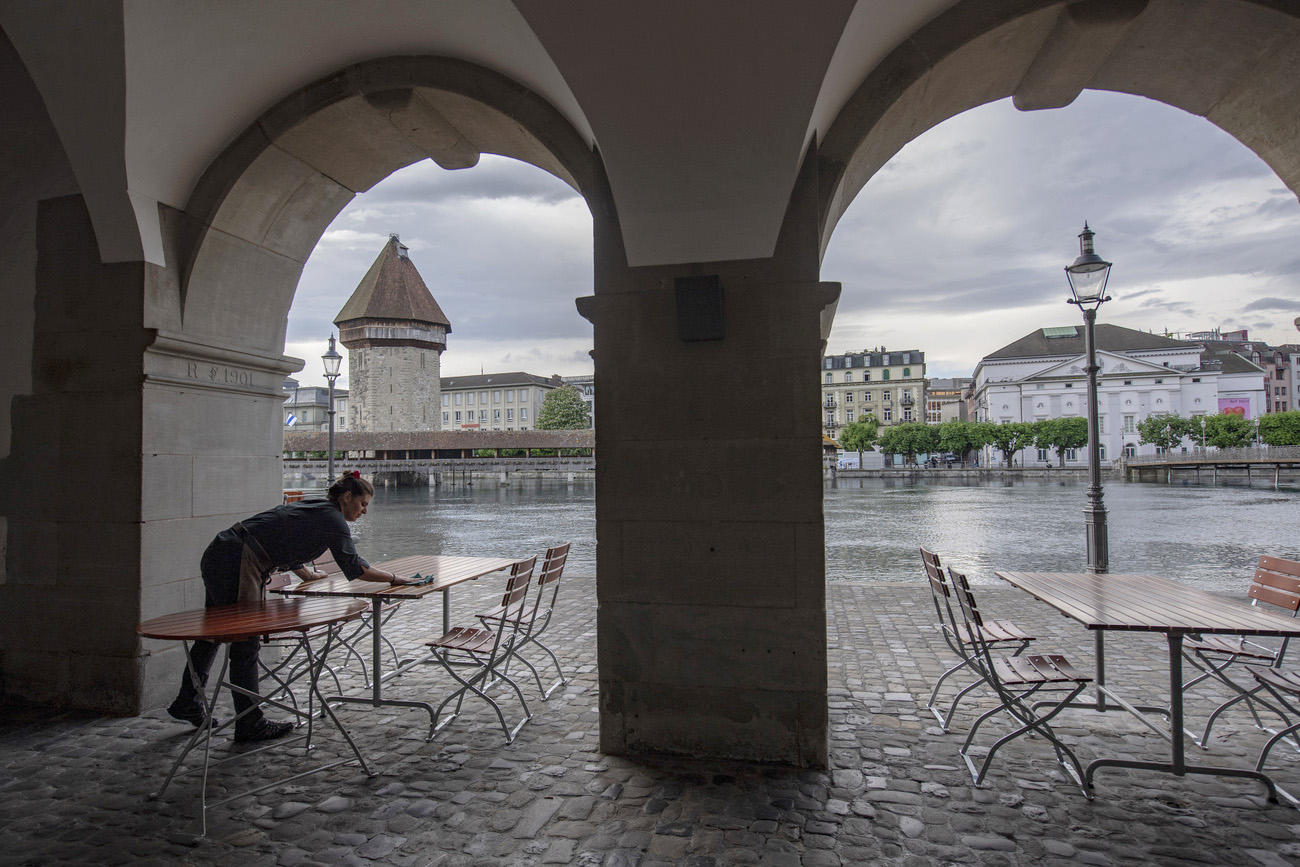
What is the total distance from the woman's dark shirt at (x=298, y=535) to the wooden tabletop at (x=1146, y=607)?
11.6ft

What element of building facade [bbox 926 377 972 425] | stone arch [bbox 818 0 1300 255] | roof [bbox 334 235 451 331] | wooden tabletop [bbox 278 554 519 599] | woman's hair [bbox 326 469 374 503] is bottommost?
wooden tabletop [bbox 278 554 519 599]

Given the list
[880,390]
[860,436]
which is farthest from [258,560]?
[880,390]

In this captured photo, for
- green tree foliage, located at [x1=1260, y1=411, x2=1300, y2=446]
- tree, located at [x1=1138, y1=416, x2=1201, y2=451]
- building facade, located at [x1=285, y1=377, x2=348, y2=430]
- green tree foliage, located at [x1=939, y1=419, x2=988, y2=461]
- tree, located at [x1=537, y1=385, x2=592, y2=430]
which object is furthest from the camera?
building facade, located at [x1=285, y1=377, x2=348, y2=430]

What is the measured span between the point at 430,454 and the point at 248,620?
55.2 metres

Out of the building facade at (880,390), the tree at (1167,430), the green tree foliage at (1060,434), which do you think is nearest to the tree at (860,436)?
the building facade at (880,390)

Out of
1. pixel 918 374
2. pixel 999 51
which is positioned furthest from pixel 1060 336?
pixel 999 51

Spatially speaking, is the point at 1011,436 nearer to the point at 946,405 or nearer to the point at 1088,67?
the point at 946,405

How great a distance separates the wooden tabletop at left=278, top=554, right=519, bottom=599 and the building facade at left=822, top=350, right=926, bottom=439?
91.8 meters

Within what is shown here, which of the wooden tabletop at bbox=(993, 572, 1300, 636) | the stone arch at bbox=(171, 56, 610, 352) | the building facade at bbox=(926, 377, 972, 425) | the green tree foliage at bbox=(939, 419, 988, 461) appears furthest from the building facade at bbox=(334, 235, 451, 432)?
the building facade at bbox=(926, 377, 972, 425)

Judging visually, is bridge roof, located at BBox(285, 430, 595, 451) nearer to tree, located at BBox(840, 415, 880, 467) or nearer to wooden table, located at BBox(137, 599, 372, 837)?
tree, located at BBox(840, 415, 880, 467)

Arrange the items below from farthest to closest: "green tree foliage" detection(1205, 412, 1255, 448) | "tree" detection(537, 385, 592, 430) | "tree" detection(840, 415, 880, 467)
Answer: "tree" detection(537, 385, 592, 430) < "tree" detection(840, 415, 880, 467) < "green tree foliage" detection(1205, 412, 1255, 448)

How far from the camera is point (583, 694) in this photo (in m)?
4.63

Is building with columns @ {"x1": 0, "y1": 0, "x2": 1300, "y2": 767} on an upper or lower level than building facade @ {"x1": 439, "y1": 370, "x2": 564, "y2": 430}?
lower

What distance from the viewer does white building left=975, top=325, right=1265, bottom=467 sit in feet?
227
